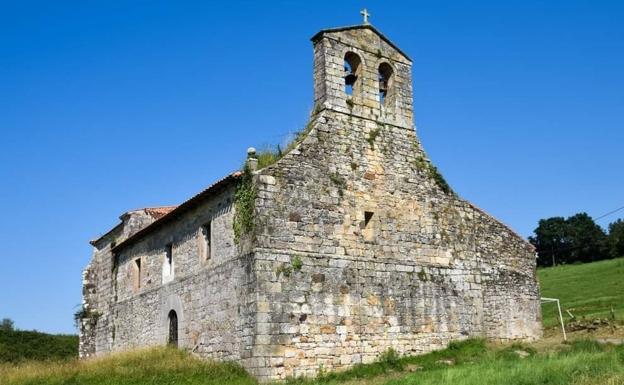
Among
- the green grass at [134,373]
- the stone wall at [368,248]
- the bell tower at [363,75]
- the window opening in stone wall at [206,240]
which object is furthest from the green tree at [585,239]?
the green grass at [134,373]

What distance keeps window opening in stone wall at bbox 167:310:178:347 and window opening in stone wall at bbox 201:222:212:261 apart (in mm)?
2485

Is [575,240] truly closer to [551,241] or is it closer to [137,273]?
[551,241]

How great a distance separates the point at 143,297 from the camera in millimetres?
23141

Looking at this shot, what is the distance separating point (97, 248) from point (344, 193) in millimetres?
17028

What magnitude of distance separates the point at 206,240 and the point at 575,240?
65.2 metres

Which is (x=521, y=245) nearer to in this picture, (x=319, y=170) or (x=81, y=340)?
(x=319, y=170)

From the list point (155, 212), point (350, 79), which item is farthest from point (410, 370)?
point (155, 212)

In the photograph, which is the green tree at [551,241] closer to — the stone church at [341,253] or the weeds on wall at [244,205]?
the stone church at [341,253]

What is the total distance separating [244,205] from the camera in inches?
664

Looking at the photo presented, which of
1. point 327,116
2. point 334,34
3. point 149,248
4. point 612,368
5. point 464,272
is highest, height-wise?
point 334,34

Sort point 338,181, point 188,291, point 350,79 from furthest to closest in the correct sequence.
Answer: point 350,79 < point 188,291 < point 338,181

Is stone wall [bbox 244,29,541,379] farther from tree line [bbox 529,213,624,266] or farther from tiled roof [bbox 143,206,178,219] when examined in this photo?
tree line [bbox 529,213,624,266]

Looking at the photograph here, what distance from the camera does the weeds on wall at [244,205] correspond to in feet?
54.3

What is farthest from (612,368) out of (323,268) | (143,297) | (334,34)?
(143,297)
